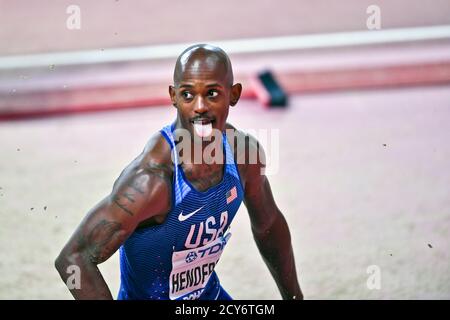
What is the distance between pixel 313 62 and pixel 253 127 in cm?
201

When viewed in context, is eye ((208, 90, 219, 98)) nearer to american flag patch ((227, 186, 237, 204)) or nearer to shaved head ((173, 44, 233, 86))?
shaved head ((173, 44, 233, 86))

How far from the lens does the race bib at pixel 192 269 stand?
3.21 m

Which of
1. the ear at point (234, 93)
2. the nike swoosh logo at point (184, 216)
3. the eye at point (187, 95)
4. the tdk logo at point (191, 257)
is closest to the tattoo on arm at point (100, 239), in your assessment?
the nike swoosh logo at point (184, 216)

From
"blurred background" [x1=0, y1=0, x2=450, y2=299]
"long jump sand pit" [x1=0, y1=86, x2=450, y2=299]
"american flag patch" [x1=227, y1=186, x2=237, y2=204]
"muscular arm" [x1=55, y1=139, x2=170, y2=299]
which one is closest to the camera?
"muscular arm" [x1=55, y1=139, x2=170, y2=299]

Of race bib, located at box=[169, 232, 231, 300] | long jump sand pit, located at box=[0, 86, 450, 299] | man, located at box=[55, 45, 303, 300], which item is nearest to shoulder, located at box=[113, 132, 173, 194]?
man, located at box=[55, 45, 303, 300]

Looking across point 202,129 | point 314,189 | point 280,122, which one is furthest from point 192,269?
point 280,122

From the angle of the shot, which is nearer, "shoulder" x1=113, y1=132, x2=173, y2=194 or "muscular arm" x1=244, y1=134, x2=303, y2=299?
"shoulder" x1=113, y1=132, x2=173, y2=194

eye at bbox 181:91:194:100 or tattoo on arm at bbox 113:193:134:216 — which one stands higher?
eye at bbox 181:91:194:100

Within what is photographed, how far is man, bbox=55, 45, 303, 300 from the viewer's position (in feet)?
9.57

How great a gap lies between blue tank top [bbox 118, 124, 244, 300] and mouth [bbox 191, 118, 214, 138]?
12 centimetres

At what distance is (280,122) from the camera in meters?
7.46

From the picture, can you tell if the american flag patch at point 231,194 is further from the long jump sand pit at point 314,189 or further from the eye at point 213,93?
the long jump sand pit at point 314,189
